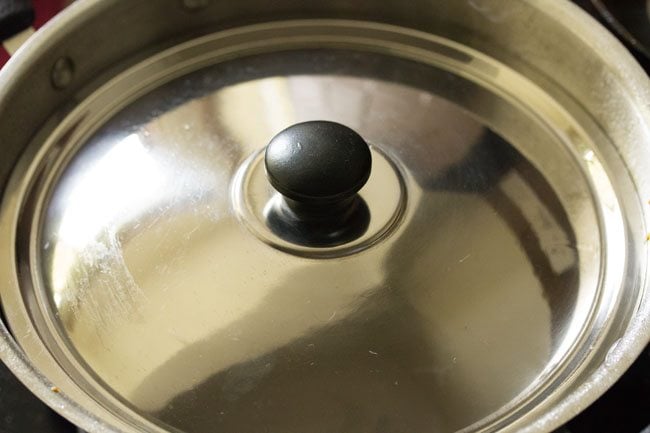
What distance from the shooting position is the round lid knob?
613 mm

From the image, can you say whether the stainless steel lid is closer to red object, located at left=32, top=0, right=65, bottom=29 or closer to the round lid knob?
the round lid knob

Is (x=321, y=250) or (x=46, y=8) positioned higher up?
(x=46, y=8)

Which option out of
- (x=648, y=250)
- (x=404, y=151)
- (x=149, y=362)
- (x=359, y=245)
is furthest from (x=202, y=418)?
(x=648, y=250)

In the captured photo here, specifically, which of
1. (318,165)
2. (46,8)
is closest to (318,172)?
(318,165)

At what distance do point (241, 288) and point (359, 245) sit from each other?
0.36ft

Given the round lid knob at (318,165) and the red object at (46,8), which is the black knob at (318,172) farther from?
the red object at (46,8)

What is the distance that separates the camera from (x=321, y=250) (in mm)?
666

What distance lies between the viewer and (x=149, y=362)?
1.99ft

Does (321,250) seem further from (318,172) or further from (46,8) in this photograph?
(46,8)

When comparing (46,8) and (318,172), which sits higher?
(46,8)

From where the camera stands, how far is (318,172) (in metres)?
0.61

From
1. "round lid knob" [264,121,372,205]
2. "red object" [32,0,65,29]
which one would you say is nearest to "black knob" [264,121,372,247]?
"round lid knob" [264,121,372,205]

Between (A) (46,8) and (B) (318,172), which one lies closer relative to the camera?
(B) (318,172)

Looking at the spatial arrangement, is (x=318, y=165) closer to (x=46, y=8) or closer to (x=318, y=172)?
(x=318, y=172)
